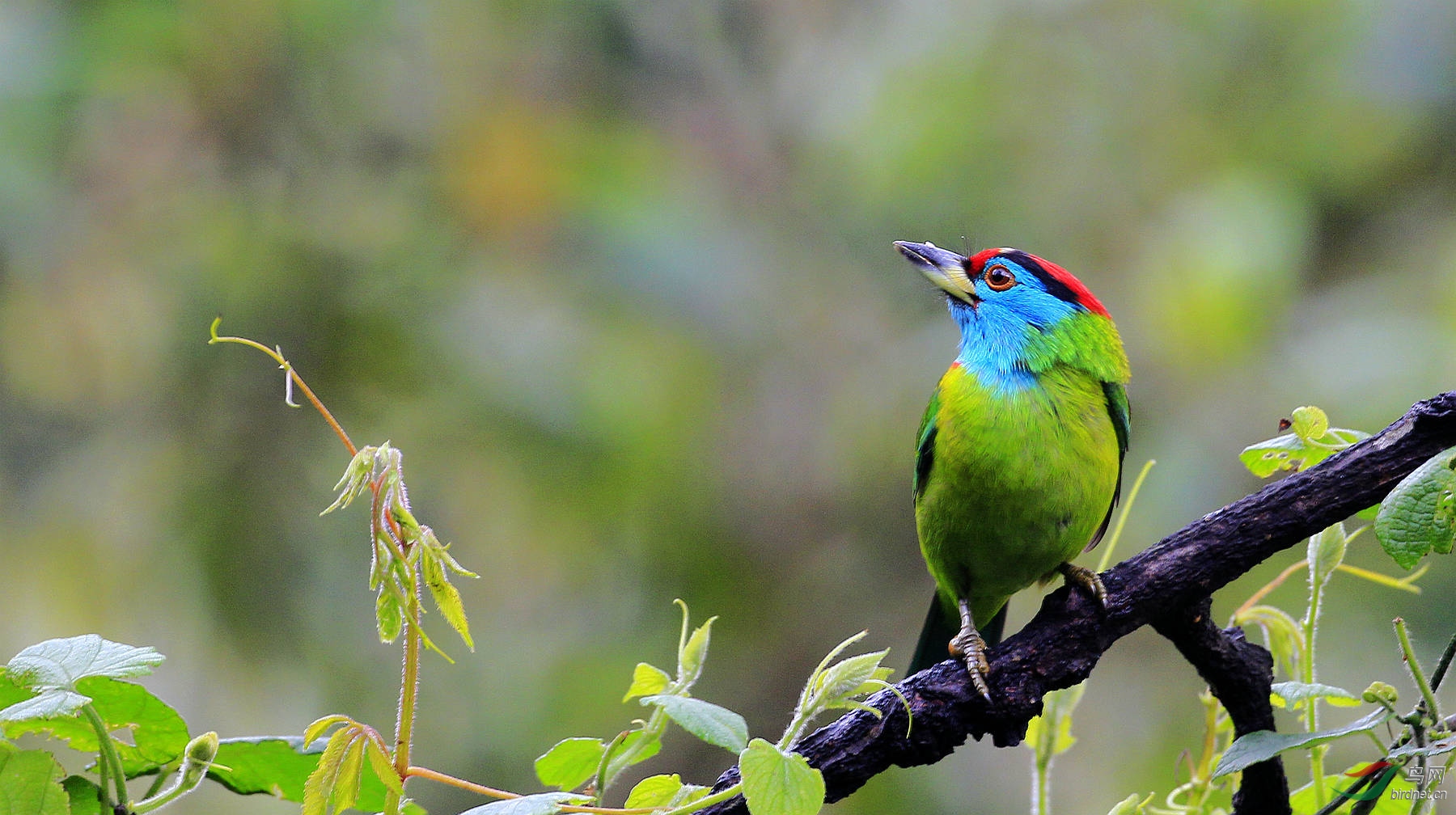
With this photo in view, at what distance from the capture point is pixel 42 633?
438 centimetres

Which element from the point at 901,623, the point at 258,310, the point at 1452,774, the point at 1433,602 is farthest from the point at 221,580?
the point at 1433,602

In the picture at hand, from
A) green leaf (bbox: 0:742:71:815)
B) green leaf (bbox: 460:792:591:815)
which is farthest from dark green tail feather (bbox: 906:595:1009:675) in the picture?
green leaf (bbox: 0:742:71:815)

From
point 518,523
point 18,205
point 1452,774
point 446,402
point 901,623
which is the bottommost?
point 1452,774

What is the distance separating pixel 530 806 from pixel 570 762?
0.27 meters

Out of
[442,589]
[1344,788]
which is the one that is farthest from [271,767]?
[1344,788]

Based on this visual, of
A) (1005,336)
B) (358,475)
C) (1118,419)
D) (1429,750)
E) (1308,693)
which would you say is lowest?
(1429,750)

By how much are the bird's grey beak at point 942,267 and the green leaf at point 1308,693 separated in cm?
132

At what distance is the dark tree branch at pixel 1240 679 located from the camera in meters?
1.48

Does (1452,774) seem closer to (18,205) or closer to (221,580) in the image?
(221,580)

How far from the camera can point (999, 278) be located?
2502mm

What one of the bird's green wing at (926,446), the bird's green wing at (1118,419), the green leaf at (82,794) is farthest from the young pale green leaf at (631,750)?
the bird's green wing at (1118,419)

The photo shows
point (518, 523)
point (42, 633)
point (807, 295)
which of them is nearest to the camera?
point (42, 633)

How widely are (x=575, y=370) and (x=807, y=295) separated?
1353mm

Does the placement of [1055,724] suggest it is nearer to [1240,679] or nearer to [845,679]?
[1240,679]
